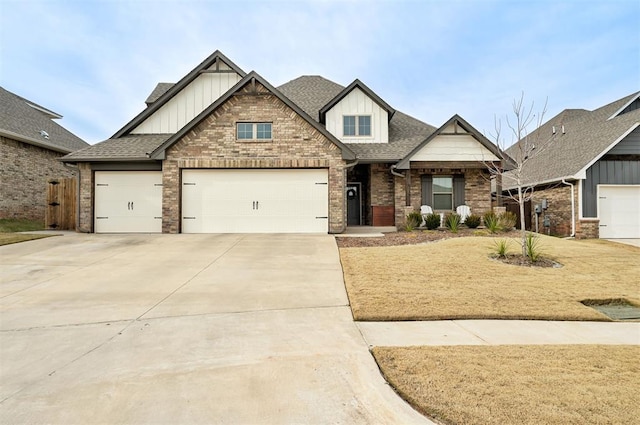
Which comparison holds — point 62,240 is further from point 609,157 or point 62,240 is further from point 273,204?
point 609,157

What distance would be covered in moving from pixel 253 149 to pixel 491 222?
974 centimetres

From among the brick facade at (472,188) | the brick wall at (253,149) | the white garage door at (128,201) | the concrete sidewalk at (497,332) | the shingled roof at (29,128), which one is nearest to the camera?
the concrete sidewalk at (497,332)

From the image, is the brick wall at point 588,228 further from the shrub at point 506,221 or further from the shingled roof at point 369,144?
the shingled roof at point 369,144

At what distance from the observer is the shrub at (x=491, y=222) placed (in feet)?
44.4

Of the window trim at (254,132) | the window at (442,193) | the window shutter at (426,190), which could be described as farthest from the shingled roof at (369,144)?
the window trim at (254,132)

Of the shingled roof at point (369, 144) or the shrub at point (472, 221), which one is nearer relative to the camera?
the shrub at point (472, 221)

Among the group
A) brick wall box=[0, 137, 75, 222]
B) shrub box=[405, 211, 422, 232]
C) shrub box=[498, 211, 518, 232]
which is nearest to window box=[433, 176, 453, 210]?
shrub box=[405, 211, 422, 232]

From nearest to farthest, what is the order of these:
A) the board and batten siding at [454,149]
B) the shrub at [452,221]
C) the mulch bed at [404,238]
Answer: the mulch bed at [404,238] < the shrub at [452,221] < the board and batten siding at [454,149]

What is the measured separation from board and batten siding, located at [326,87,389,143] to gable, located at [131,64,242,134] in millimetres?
5553

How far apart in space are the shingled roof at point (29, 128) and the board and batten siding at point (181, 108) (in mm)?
6488

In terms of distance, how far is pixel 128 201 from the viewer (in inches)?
565

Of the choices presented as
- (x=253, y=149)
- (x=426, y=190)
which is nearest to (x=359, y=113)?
(x=426, y=190)

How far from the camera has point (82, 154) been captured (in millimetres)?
14070

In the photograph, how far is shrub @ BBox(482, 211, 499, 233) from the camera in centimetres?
1353
